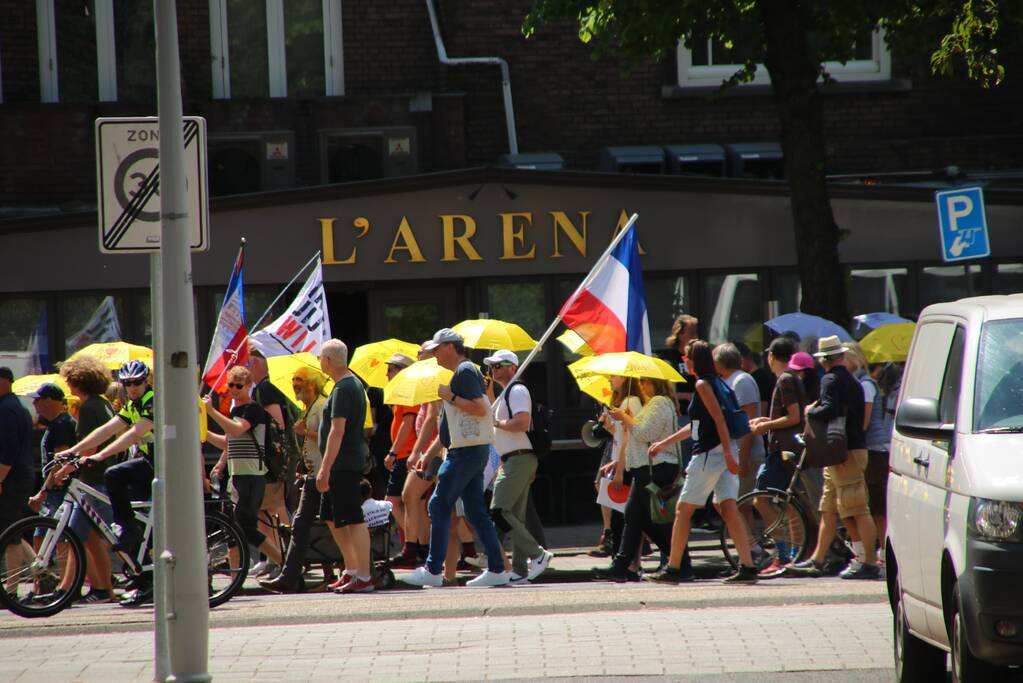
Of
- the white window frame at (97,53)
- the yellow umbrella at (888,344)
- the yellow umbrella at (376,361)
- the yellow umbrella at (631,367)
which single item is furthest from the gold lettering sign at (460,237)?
the yellow umbrella at (631,367)

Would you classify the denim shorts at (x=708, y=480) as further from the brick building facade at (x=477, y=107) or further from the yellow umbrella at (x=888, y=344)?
the brick building facade at (x=477, y=107)

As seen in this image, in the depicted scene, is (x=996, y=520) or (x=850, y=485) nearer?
(x=996, y=520)

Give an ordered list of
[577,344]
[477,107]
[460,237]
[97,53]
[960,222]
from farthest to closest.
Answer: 1. [477,107]
2. [97,53]
3. [460,237]
4. [577,344]
5. [960,222]

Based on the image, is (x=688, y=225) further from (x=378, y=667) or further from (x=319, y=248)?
(x=378, y=667)

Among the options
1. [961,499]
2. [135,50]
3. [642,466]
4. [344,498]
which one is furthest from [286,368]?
[135,50]

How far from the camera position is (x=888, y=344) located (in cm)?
1386

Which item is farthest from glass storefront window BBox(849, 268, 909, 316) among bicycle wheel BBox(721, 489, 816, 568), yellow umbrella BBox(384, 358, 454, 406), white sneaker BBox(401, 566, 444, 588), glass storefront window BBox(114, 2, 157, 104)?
glass storefront window BBox(114, 2, 157, 104)

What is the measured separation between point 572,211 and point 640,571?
6494 millimetres

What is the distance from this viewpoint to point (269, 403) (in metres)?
12.0

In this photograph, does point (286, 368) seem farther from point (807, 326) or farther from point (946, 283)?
point (946, 283)

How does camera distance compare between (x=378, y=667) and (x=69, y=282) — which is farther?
(x=69, y=282)

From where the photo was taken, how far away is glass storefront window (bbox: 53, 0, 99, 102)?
19.1 metres

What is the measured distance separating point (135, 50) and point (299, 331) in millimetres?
7102

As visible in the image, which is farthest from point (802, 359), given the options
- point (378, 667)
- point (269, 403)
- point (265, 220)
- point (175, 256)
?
point (265, 220)
